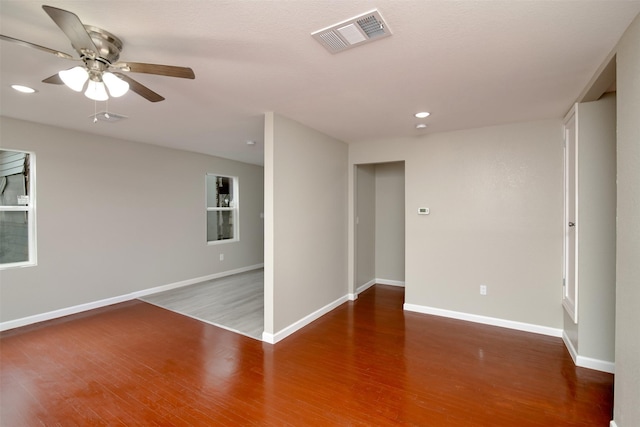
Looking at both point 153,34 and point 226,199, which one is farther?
point 226,199

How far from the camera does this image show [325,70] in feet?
7.20

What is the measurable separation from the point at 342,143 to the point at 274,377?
10.4 feet

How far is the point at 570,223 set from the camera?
2.96m

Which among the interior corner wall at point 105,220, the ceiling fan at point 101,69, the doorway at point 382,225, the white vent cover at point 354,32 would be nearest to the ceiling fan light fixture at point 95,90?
the ceiling fan at point 101,69

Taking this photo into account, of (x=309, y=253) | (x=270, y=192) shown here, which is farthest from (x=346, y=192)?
(x=270, y=192)

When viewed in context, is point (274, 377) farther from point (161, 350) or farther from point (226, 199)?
point (226, 199)

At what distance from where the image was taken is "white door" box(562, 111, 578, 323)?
2.78m

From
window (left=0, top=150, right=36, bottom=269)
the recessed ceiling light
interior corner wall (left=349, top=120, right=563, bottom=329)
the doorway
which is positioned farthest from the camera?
the doorway

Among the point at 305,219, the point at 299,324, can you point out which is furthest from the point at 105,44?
the point at 299,324

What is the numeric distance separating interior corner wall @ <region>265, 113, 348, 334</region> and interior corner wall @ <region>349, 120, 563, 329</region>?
93cm

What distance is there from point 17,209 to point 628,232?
5.62 meters

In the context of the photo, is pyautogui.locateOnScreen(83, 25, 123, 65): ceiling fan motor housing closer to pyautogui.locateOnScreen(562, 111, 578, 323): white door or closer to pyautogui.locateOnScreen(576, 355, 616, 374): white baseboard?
pyautogui.locateOnScreen(562, 111, 578, 323): white door

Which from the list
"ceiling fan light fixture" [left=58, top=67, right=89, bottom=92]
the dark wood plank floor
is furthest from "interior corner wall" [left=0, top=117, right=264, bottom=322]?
"ceiling fan light fixture" [left=58, top=67, right=89, bottom=92]

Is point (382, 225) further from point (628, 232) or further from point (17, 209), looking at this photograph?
point (17, 209)
